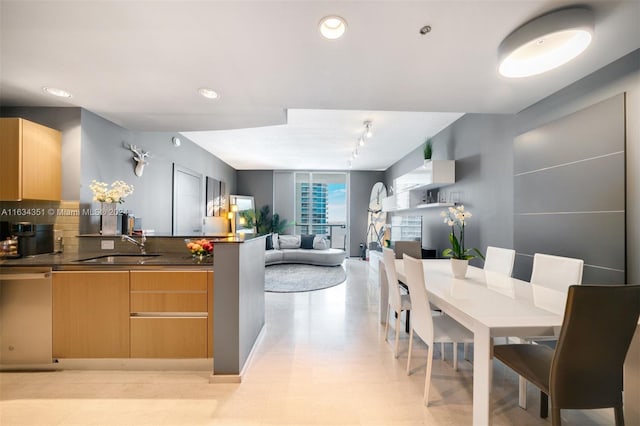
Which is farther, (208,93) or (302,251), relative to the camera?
(302,251)

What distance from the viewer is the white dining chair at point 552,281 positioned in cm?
167

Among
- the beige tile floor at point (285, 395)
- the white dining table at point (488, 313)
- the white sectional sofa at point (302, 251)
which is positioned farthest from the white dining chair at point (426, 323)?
the white sectional sofa at point (302, 251)

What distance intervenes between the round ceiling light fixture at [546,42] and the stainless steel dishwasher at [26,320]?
3.77m

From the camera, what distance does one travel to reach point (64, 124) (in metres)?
2.80

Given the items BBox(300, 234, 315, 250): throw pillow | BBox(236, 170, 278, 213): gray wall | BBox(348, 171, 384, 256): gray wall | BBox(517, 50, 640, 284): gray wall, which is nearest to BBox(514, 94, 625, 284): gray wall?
BBox(517, 50, 640, 284): gray wall

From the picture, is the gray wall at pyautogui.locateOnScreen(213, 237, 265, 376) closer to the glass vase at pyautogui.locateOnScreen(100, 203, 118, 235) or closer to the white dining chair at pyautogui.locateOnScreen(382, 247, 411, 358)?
the white dining chair at pyautogui.locateOnScreen(382, 247, 411, 358)

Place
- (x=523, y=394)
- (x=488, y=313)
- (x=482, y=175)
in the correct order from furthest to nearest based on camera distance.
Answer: (x=482, y=175), (x=523, y=394), (x=488, y=313)

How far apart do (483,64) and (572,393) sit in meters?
2.07

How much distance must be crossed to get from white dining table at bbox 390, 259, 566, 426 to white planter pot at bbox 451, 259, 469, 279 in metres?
0.13

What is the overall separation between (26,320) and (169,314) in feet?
3.88

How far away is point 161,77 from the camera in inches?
84.7

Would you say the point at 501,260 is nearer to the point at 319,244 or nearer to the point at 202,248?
the point at 202,248

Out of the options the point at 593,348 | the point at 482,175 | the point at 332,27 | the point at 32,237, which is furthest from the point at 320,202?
the point at 593,348

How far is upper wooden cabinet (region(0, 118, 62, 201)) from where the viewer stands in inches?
95.7
